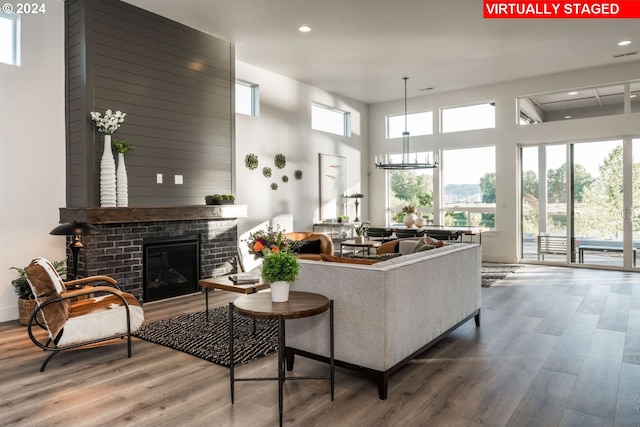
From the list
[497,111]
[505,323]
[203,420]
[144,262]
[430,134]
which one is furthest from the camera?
[430,134]

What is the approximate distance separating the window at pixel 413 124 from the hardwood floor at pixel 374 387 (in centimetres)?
617

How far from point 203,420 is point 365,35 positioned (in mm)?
5193

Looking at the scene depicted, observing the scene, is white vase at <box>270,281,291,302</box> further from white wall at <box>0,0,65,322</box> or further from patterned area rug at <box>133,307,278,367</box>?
white wall at <box>0,0,65,322</box>

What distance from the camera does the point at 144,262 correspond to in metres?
5.33

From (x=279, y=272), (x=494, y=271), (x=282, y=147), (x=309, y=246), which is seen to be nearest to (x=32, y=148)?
(x=309, y=246)

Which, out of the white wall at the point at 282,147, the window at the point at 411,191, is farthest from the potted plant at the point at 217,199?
the window at the point at 411,191

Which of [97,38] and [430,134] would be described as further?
[430,134]

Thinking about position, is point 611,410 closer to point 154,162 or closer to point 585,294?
point 585,294

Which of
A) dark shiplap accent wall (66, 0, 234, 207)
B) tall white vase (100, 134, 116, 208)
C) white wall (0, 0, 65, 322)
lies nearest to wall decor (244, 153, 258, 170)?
dark shiplap accent wall (66, 0, 234, 207)

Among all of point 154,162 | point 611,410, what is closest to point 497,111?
point 154,162

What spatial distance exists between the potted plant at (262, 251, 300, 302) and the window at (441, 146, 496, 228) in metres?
7.15

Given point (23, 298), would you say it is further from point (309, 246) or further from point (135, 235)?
point (309, 246)

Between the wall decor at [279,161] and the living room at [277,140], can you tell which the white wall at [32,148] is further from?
A: the wall decor at [279,161]

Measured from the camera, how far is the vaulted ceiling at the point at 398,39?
5.22 metres
